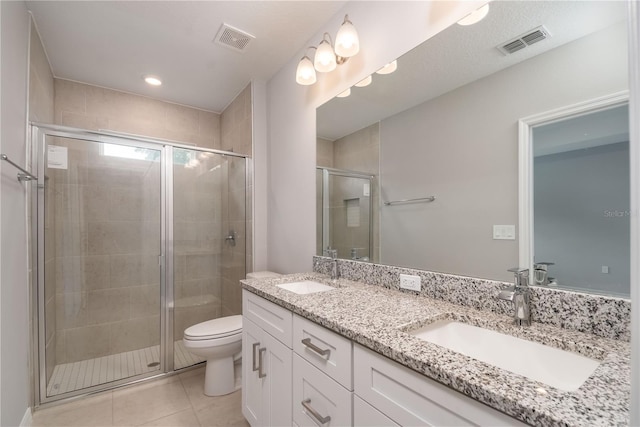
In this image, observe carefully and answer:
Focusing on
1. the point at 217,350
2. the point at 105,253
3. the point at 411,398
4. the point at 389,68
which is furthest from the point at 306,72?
the point at 105,253

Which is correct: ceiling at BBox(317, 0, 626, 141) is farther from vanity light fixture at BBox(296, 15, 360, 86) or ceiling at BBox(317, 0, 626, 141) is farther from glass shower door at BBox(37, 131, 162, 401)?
glass shower door at BBox(37, 131, 162, 401)

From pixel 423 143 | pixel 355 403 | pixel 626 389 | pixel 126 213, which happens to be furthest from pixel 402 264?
pixel 126 213

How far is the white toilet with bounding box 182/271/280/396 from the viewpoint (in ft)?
6.34

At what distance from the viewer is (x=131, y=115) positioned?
2.82 metres

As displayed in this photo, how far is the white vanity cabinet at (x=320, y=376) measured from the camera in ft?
2.93

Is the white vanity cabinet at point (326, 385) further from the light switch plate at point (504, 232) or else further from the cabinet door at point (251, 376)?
the light switch plate at point (504, 232)

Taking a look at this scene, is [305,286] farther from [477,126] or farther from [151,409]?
[151,409]

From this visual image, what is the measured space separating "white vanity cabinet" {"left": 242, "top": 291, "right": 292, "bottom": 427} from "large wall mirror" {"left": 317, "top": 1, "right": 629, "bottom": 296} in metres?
0.62

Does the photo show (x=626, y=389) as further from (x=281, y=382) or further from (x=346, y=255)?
(x=346, y=255)

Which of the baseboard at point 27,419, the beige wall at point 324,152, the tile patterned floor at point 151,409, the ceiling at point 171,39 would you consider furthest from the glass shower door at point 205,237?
the beige wall at point 324,152

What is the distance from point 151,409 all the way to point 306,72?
2.40 meters

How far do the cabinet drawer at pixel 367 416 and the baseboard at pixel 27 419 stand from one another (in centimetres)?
198

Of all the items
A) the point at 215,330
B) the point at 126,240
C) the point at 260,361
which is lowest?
the point at 215,330

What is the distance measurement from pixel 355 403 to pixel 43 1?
2612mm
